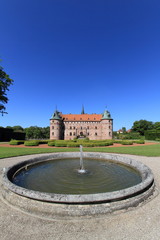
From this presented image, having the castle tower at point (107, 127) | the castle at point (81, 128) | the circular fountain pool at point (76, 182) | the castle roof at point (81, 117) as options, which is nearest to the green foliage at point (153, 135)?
the castle tower at point (107, 127)

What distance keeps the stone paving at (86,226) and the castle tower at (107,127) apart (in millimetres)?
43958

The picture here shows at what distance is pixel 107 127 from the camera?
155 feet

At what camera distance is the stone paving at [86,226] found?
8.98 feet

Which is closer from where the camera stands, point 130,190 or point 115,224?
point 115,224

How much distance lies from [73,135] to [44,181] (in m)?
46.4

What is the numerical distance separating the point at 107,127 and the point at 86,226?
4557 centimetres

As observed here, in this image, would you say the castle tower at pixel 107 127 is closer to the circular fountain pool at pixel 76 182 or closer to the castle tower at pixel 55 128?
the castle tower at pixel 55 128

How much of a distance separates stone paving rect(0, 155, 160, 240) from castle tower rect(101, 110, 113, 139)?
43958 mm

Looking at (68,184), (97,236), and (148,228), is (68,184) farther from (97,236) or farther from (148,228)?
(148,228)

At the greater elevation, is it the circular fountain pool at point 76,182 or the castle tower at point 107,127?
the castle tower at point 107,127

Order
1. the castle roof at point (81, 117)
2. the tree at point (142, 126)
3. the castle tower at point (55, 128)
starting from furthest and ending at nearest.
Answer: the tree at point (142, 126), the castle roof at point (81, 117), the castle tower at point (55, 128)

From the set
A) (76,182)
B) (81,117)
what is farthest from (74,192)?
(81,117)

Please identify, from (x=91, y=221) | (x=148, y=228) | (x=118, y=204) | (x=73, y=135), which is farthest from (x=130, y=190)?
Result: (x=73, y=135)

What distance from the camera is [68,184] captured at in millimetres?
5758
